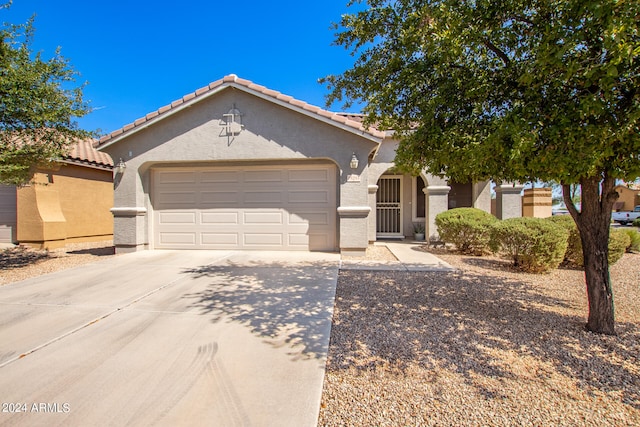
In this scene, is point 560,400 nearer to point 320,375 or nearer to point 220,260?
point 320,375

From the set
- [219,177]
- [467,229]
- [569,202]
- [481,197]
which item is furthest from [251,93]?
[481,197]

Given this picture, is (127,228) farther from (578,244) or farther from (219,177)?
(578,244)

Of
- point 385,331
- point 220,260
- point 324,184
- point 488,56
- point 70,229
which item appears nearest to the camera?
point 385,331

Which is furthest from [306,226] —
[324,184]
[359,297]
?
[359,297]

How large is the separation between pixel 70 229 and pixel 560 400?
48.2 feet

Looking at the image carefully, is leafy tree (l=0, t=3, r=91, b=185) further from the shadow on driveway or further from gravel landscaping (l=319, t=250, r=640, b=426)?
gravel landscaping (l=319, t=250, r=640, b=426)

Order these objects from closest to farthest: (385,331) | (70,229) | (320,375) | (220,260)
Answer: (320,375) < (385,331) < (220,260) < (70,229)

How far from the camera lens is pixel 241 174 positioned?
9.88 meters

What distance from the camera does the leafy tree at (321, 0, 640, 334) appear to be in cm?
288

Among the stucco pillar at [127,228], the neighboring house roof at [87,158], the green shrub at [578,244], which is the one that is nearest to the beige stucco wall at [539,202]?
the green shrub at [578,244]

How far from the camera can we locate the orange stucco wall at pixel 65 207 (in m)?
11.1

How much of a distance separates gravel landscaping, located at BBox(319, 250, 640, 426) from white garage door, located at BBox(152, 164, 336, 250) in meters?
4.08

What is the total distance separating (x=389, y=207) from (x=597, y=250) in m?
9.60

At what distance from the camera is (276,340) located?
12.4 feet
